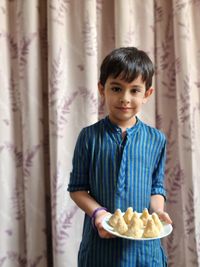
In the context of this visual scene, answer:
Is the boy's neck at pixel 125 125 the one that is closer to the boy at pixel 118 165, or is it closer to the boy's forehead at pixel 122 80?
the boy at pixel 118 165

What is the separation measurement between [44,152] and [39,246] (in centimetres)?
41

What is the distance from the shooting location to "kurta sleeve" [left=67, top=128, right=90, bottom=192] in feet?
3.93

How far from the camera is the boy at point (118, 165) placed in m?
1.14

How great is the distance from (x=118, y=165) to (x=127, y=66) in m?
0.30

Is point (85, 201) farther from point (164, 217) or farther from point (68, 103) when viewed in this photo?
point (68, 103)

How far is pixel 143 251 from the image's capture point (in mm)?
1148

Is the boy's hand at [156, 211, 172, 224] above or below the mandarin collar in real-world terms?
below

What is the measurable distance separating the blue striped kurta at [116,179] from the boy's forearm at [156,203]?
0.02 meters

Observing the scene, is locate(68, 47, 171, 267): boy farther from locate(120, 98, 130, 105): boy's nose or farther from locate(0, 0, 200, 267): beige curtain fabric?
locate(0, 0, 200, 267): beige curtain fabric

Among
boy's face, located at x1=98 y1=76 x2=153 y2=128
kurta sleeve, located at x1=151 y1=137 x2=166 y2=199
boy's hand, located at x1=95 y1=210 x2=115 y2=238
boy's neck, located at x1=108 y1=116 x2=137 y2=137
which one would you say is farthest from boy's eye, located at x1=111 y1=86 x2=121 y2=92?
boy's hand, located at x1=95 y1=210 x2=115 y2=238

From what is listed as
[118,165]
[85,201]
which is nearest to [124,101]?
[118,165]

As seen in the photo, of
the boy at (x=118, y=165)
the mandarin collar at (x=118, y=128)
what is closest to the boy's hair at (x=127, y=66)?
the boy at (x=118, y=165)

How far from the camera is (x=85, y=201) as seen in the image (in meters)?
1.18

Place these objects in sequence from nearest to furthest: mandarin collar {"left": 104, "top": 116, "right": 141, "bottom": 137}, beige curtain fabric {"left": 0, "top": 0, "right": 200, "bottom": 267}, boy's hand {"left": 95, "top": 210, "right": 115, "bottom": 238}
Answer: boy's hand {"left": 95, "top": 210, "right": 115, "bottom": 238}
mandarin collar {"left": 104, "top": 116, "right": 141, "bottom": 137}
beige curtain fabric {"left": 0, "top": 0, "right": 200, "bottom": 267}
